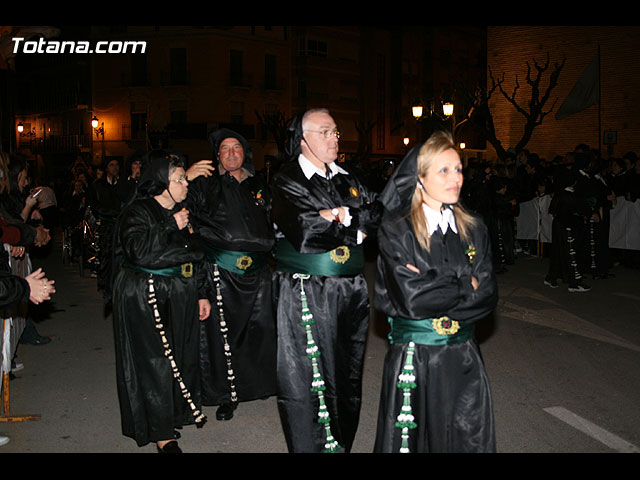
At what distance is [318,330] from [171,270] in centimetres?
119

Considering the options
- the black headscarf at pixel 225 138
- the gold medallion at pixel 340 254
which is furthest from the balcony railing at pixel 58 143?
the gold medallion at pixel 340 254

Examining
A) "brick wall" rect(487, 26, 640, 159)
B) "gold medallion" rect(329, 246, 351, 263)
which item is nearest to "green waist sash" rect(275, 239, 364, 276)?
"gold medallion" rect(329, 246, 351, 263)

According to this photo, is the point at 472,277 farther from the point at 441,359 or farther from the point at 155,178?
the point at 155,178

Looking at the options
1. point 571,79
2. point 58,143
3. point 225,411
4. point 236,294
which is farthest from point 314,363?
point 58,143

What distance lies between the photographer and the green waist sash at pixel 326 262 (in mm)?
4465

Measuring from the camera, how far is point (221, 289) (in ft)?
18.9

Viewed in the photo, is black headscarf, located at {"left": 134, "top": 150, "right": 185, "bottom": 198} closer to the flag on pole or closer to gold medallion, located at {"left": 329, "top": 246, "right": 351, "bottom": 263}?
gold medallion, located at {"left": 329, "top": 246, "right": 351, "bottom": 263}

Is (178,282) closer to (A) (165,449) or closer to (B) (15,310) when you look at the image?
(A) (165,449)

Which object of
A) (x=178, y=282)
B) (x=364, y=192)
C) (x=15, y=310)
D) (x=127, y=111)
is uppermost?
(x=127, y=111)

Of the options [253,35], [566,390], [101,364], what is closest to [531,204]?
[566,390]

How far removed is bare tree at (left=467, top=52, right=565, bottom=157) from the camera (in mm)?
24234

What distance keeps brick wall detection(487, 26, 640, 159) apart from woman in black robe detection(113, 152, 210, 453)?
19.2 metres

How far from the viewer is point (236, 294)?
579 cm

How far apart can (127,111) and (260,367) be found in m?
42.5
